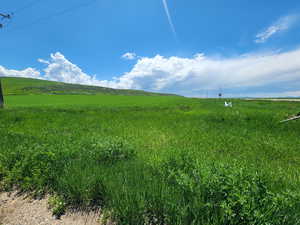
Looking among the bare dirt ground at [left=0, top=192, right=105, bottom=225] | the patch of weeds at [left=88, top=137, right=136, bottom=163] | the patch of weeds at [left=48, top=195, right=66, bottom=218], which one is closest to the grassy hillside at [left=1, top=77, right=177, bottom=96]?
the patch of weeds at [left=88, top=137, right=136, bottom=163]

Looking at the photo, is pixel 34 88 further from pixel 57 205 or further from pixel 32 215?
pixel 57 205

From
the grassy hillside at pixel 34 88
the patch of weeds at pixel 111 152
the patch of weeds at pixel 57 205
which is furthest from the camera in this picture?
the grassy hillside at pixel 34 88

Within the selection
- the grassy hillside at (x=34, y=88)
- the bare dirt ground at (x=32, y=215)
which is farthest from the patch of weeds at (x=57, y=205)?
the grassy hillside at (x=34, y=88)

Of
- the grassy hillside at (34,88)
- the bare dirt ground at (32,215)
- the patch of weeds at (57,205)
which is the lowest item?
the bare dirt ground at (32,215)

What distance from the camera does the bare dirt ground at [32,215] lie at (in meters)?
2.22

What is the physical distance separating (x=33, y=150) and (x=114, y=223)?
308cm

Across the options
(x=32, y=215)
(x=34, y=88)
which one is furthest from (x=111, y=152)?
(x=34, y=88)

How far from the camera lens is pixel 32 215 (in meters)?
2.37

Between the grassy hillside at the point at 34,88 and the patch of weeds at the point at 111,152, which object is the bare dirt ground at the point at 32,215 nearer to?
the patch of weeds at the point at 111,152

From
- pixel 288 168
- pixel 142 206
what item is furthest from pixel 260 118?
pixel 142 206

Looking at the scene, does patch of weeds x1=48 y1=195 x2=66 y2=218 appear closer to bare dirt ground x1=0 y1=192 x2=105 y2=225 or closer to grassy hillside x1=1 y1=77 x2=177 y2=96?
bare dirt ground x1=0 y1=192 x2=105 y2=225

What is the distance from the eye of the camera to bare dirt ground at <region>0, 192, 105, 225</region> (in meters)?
2.22

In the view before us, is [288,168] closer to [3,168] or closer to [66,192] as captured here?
[66,192]

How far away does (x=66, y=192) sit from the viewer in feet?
8.41
